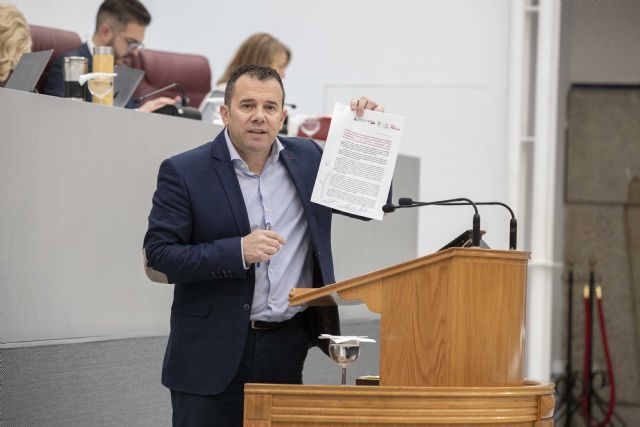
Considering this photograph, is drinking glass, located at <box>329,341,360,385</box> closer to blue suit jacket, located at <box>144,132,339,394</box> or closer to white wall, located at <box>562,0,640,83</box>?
blue suit jacket, located at <box>144,132,339,394</box>

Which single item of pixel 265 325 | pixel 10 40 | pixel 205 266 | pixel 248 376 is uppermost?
pixel 10 40

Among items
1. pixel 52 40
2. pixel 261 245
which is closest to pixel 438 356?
pixel 261 245

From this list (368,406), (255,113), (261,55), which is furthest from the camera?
(261,55)

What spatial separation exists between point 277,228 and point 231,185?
15 cm

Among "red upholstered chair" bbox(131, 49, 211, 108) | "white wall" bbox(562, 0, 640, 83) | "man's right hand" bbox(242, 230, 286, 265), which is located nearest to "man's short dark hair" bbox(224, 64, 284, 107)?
"man's right hand" bbox(242, 230, 286, 265)

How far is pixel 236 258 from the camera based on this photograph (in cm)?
225

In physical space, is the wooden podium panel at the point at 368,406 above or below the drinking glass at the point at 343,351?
below

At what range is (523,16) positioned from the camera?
6.11m

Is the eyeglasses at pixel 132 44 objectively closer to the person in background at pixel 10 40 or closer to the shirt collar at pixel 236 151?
the person in background at pixel 10 40

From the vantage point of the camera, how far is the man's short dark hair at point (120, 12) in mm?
4560

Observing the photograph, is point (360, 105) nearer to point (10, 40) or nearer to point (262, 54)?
point (10, 40)

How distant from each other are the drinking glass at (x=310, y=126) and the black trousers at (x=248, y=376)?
7.70 ft

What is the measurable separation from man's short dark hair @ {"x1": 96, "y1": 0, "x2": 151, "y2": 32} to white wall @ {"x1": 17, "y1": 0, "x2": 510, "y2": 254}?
2.23 m

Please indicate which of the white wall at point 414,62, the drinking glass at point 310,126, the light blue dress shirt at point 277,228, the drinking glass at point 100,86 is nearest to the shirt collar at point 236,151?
the light blue dress shirt at point 277,228
